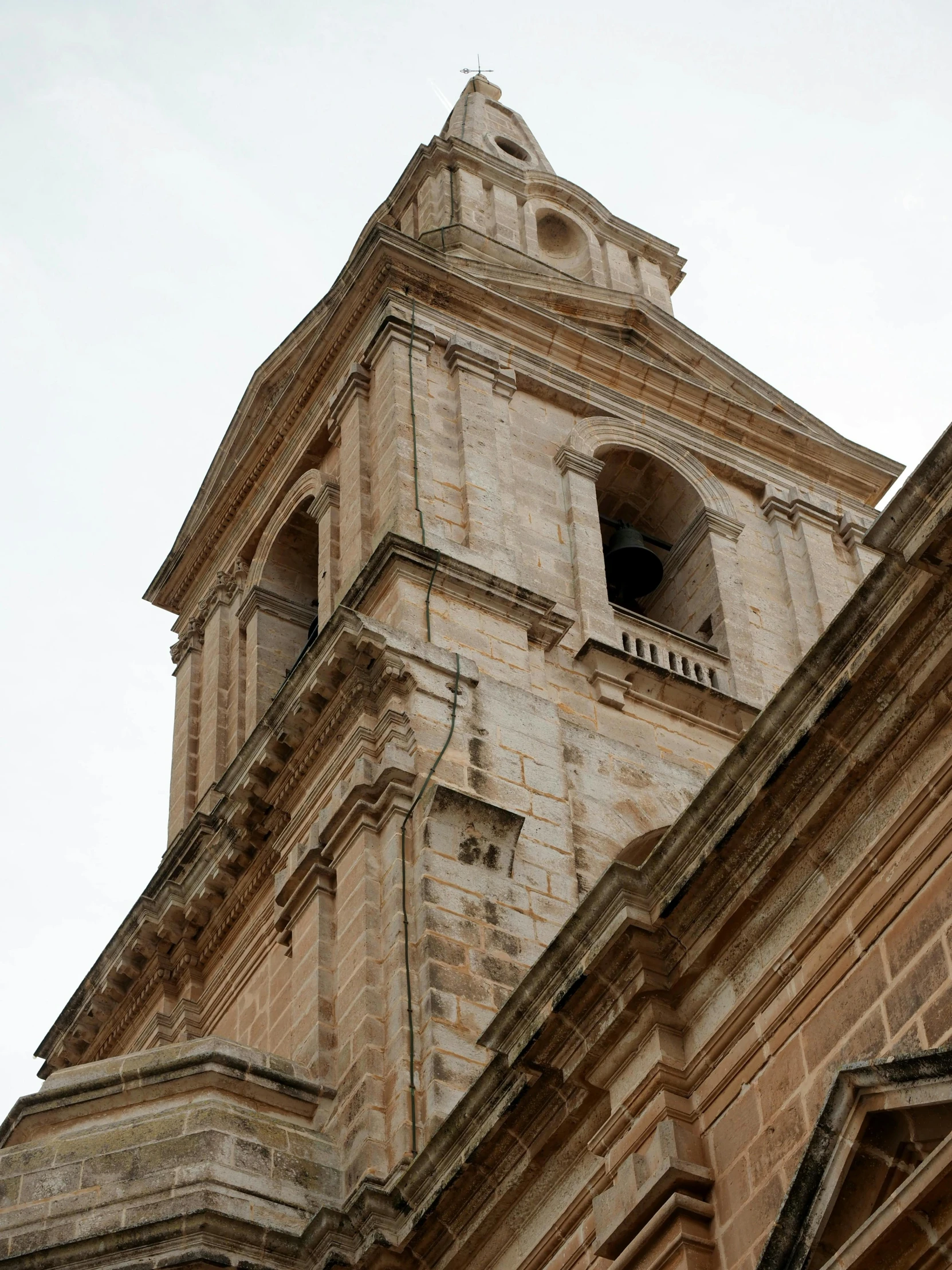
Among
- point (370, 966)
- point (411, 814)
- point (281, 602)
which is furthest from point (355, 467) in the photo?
point (370, 966)

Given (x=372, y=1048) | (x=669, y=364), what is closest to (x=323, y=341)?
(x=669, y=364)

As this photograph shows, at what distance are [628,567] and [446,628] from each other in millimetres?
4621

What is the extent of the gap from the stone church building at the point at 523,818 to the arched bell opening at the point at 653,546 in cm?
4

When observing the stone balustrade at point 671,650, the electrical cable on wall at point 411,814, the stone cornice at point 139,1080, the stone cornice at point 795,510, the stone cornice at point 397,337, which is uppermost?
the stone cornice at point 397,337

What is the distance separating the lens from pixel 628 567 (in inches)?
849

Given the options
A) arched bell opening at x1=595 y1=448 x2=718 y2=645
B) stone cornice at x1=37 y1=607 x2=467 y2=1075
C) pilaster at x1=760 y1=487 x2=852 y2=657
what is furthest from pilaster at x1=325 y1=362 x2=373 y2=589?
pilaster at x1=760 y1=487 x2=852 y2=657

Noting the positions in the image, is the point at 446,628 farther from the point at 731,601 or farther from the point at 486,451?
the point at 731,601

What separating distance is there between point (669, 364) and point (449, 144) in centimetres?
531

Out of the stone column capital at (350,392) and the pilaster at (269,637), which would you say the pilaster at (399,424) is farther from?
the pilaster at (269,637)

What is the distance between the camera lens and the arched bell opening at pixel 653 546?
70.6 feet

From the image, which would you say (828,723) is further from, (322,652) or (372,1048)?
(322,652)

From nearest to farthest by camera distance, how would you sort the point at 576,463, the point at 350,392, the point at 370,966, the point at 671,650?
the point at 370,966 → the point at 671,650 → the point at 576,463 → the point at 350,392

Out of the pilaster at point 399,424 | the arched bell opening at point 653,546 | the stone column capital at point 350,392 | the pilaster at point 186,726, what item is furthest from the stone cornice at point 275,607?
the arched bell opening at point 653,546

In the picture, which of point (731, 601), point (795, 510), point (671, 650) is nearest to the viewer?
point (671, 650)
